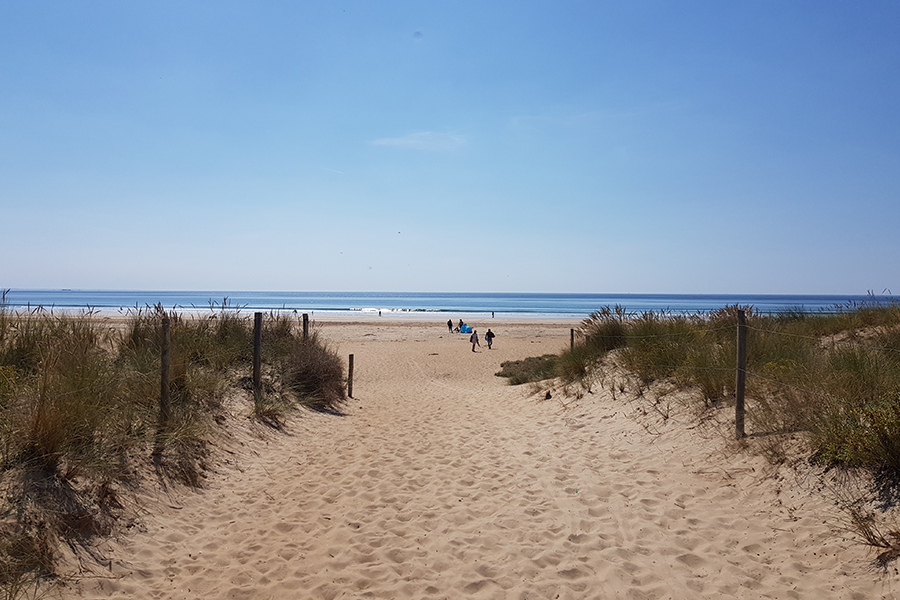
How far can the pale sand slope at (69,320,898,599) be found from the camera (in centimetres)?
404

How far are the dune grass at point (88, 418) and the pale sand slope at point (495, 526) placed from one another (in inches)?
17.7

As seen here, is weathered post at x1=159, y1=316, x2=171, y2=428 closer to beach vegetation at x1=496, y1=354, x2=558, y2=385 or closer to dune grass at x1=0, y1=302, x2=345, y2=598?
dune grass at x1=0, y1=302, x2=345, y2=598

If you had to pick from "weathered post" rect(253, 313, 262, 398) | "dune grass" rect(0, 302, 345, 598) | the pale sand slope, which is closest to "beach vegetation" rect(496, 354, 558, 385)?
the pale sand slope

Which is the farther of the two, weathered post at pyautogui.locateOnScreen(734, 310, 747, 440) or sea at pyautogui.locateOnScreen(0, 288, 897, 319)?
sea at pyautogui.locateOnScreen(0, 288, 897, 319)

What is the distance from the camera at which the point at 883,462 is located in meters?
4.70

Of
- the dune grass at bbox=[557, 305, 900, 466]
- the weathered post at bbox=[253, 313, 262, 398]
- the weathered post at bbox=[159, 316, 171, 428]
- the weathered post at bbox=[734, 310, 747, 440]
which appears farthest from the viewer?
the weathered post at bbox=[253, 313, 262, 398]

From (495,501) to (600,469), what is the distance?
1839 millimetres

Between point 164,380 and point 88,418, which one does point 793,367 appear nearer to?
point 164,380

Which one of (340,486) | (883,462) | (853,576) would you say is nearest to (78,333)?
(340,486)

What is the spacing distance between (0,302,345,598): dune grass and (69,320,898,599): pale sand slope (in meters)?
0.45

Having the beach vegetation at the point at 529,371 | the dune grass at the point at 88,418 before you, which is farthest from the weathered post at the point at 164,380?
the beach vegetation at the point at 529,371

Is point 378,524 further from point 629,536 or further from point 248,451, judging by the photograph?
point 248,451

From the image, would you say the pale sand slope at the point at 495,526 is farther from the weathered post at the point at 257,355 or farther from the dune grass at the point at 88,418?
the weathered post at the point at 257,355

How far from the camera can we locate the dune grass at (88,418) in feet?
13.3
